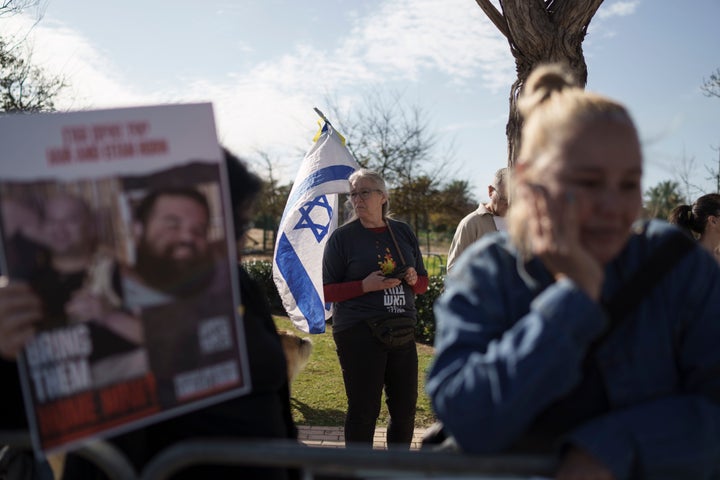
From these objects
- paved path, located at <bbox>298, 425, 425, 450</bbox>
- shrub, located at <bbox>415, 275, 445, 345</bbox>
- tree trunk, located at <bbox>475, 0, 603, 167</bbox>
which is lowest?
paved path, located at <bbox>298, 425, 425, 450</bbox>

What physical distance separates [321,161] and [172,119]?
16.3ft

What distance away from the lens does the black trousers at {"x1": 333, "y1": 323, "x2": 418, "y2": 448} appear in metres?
4.02

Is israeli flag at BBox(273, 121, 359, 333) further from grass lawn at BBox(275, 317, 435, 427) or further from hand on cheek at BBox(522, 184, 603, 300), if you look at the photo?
hand on cheek at BBox(522, 184, 603, 300)

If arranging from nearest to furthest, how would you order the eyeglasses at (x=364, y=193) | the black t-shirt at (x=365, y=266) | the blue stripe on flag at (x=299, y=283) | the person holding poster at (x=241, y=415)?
the person holding poster at (x=241, y=415)
the black t-shirt at (x=365, y=266)
the eyeglasses at (x=364, y=193)
the blue stripe on flag at (x=299, y=283)

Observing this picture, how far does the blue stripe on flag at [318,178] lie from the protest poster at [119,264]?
4.81 m

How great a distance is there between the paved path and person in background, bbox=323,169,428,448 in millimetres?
1120

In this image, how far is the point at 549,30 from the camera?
4664 mm

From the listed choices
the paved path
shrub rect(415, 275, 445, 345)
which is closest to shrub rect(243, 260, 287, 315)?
shrub rect(415, 275, 445, 345)

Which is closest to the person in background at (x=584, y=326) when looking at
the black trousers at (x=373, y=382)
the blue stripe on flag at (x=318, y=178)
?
the black trousers at (x=373, y=382)

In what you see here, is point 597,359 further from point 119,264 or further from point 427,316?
point 427,316

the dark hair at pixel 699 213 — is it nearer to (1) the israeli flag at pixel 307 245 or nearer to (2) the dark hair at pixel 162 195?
(1) the israeli flag at pixel 307 245

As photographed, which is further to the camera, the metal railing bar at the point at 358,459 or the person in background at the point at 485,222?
the person in background at the point at 485,222

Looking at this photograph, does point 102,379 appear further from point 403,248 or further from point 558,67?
point 403,248

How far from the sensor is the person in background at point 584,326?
120cm
